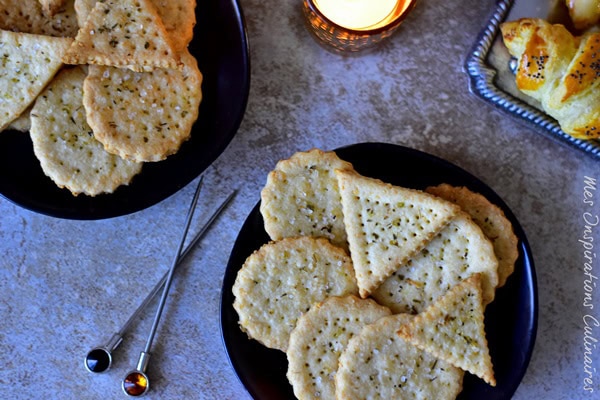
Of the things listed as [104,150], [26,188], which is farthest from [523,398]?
[26,188]

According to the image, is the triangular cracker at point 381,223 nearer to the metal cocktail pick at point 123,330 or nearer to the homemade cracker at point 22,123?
the metal cocktail pick at point 123,330

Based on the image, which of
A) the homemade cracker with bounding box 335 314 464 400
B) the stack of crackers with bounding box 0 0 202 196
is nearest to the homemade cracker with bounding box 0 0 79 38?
the stack of crackers with bounding box 0 0 202 196

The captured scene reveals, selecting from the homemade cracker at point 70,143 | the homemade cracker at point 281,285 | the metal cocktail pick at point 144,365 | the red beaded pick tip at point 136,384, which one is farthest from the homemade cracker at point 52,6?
the red beaded pick tip at point 136,384

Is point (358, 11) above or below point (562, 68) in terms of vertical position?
below

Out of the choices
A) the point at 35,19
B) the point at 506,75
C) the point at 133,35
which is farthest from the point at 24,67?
the point at 506,75

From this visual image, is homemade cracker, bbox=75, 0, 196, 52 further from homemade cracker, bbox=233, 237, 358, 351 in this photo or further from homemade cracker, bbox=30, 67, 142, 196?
homemade cracker, bbox=233, 237, 358, 351

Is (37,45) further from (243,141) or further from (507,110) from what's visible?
(507,110)

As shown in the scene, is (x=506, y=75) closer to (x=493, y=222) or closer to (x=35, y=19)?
(x=493, y=222)
